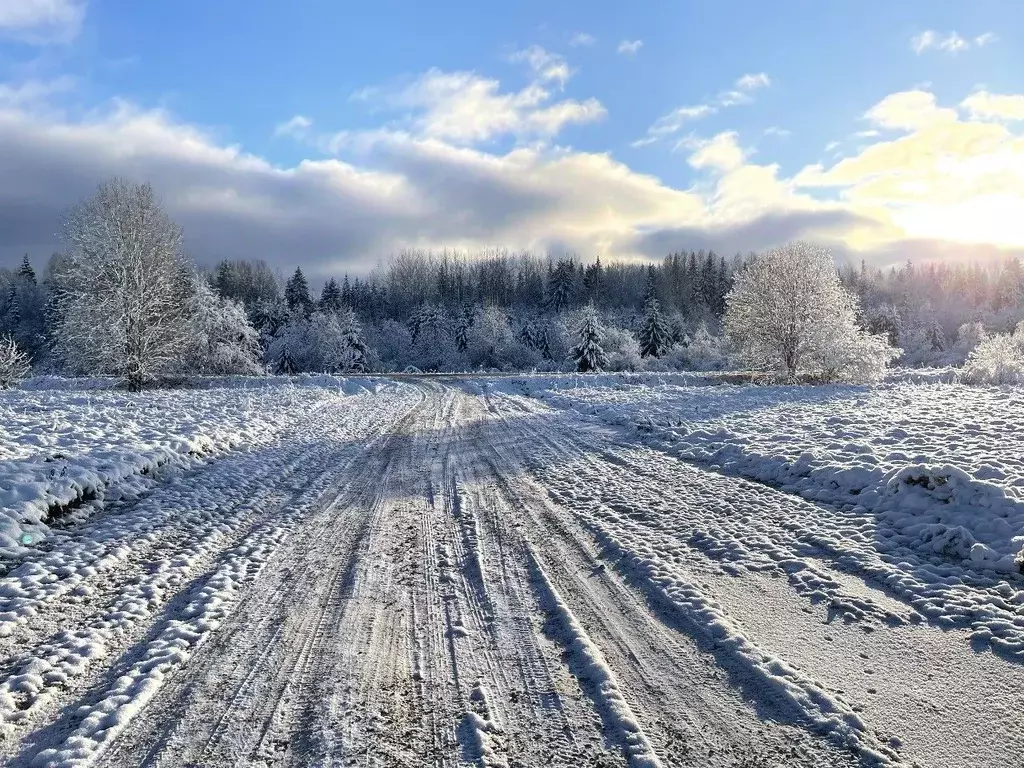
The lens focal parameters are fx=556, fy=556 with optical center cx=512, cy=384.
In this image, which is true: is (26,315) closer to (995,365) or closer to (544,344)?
(544,344)

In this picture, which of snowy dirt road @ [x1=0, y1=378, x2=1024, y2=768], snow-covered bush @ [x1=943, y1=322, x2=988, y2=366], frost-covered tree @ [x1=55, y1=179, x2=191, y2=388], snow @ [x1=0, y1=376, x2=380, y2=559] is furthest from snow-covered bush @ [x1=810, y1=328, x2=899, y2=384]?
snow-covered bush @ [x1=943, y1=322, x2=988, y2=366]

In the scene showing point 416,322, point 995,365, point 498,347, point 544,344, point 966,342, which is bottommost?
point 995,365

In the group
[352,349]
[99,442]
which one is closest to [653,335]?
[352,349]

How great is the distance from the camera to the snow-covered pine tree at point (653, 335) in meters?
57.9

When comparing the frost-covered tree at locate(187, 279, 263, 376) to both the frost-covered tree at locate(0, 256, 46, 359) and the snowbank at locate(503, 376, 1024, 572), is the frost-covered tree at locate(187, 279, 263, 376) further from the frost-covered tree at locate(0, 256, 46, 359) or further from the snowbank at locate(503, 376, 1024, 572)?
the frost-covered tree at locate(0, 256, 46, 359)

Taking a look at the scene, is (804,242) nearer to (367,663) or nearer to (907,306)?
(367,663)

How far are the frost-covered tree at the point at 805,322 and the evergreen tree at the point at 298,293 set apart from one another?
58.8 meters

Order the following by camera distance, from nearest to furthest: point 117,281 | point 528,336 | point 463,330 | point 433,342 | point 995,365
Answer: point 117,281 → point 995,365 → point 528,336 → point 463,330 → point 433,342

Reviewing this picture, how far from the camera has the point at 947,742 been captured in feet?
9.75

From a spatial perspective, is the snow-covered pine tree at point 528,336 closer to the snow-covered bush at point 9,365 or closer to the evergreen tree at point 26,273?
the snow-covered bush at point 9,365

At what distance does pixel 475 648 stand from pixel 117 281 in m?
30.4

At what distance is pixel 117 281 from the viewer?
1056 inches

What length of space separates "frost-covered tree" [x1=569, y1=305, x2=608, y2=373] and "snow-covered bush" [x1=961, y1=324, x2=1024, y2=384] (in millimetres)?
27017

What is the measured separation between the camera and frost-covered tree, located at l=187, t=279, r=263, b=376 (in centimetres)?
3934
